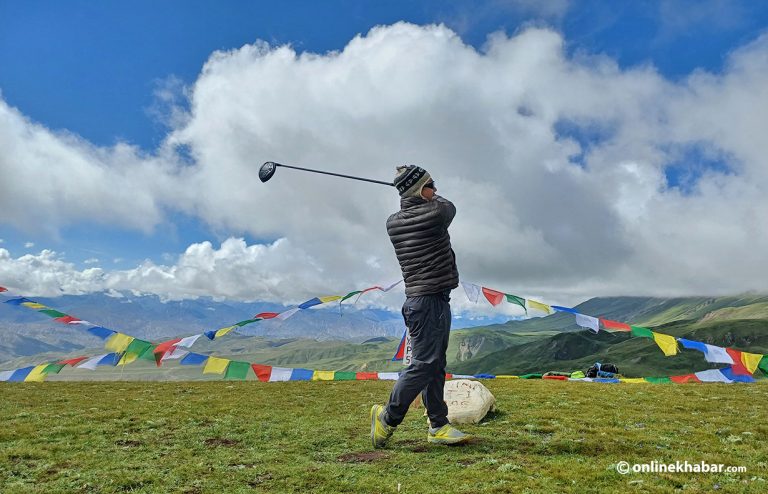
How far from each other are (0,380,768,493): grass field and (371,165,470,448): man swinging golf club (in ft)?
2.06

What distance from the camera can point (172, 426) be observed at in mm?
11562

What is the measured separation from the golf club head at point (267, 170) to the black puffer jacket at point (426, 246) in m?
7.16

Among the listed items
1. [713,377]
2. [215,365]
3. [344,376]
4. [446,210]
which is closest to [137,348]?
[215,365]

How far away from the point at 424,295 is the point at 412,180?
225 cm

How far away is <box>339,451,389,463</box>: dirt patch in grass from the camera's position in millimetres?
8062

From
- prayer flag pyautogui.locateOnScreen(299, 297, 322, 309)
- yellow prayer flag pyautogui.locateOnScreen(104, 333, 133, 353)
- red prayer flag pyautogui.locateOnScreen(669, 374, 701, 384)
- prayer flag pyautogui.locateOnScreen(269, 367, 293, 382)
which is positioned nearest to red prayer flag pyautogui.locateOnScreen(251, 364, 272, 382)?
prayer flag pyautogui.locateOnScreen(269, 367, 293, 382)

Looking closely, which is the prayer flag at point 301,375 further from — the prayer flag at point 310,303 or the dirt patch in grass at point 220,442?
the dirt patch in grass at point 220,442

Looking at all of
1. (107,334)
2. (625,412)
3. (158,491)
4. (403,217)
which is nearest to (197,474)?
(158,491)

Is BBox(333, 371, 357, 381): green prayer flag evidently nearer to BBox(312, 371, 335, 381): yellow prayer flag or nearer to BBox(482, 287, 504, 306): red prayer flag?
BBox(312, 371, 335, 381): yellow prayer flag

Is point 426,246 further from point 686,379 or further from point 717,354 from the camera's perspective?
point 686,379

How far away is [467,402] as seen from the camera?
1225 cm

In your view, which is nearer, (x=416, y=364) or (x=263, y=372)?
(x=416, y=364)

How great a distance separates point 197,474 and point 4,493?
2524 millimetres

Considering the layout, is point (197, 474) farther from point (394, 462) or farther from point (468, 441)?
point (468, 441)
